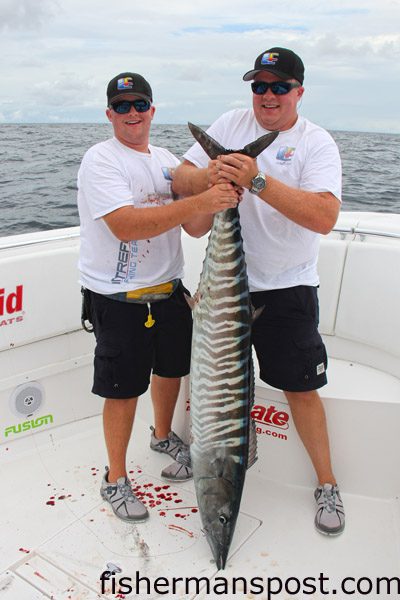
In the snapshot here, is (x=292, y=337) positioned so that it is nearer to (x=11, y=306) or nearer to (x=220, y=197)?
(x=220, y=197)

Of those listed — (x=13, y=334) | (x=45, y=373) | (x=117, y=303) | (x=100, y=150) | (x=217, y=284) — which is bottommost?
(x=45, y=373)

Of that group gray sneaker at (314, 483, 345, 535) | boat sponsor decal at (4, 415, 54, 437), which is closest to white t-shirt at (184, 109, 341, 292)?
gray sneaker at (314, 483, 345, 535)

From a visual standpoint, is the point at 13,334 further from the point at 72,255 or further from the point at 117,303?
the point at 117,303

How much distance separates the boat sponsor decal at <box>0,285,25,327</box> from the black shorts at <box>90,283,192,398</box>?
590mm

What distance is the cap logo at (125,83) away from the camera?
7.80 feet

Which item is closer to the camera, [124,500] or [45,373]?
[124,500]

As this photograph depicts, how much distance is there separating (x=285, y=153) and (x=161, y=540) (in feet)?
5.76

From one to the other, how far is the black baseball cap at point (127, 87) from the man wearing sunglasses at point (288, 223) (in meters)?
0.33

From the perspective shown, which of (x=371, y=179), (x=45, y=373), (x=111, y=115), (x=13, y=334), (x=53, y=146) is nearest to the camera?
(x=111, y=115)

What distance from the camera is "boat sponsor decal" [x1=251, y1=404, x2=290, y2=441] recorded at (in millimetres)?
2811

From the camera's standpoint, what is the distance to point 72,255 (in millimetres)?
3223

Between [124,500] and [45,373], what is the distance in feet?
3.13

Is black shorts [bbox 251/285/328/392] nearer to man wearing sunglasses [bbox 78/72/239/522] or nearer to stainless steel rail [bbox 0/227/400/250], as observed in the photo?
man wearing sunglasses [bbox 78/72/239/522]

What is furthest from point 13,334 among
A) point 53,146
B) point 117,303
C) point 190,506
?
point 53,146
